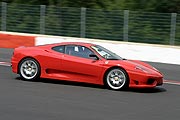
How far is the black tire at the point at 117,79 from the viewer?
40.9 feet

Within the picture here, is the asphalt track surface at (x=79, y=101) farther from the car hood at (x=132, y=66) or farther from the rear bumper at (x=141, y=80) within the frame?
the car hood at (x=132, y=66)

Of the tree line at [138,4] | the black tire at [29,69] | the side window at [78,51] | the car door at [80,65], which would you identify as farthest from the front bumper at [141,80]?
the tree line at [138,4]

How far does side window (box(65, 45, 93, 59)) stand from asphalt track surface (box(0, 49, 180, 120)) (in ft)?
2.61

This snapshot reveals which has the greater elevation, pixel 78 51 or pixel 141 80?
pixel 78 51

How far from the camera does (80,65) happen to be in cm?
1280

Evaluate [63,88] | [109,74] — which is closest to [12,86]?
[63,88]

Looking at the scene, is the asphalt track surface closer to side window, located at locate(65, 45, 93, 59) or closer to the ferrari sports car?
the ferrari sports car

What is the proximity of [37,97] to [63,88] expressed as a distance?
1.52 meters

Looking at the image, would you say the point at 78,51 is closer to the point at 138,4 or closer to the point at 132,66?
the point at 132,66

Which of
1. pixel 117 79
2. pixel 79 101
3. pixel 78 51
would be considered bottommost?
pixel 79 101

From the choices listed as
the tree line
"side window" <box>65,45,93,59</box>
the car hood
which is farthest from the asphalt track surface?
the tree line

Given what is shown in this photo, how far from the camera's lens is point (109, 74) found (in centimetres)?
1262

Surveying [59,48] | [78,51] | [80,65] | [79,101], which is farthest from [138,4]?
[79,101]

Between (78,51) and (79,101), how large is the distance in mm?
2497
